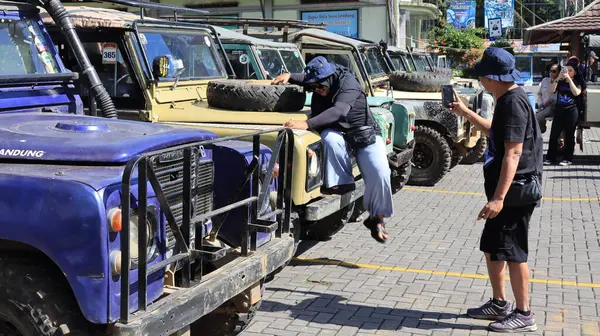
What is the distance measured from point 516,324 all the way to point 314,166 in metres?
1.77

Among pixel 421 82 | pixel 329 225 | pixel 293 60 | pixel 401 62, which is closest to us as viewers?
pixel 329 225

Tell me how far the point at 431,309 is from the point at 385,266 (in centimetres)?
115

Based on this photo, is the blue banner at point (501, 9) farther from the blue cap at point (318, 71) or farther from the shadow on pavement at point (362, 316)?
the shadow on pavement at point (362, 316)

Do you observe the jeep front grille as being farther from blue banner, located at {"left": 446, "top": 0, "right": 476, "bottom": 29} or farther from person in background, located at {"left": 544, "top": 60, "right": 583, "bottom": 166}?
blue banner, located at {"left": 446, "top": 0, "right": 476, "bottom": 29}

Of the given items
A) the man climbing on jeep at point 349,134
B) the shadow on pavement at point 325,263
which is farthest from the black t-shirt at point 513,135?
the shadow on pavement at point 325,263

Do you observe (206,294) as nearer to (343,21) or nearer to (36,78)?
(36,78)

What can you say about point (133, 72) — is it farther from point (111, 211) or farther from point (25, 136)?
point (111, 211)

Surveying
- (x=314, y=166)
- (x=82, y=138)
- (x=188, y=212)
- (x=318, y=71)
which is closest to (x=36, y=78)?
(x=82, y=138)

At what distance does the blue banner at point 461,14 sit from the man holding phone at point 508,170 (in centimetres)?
2815

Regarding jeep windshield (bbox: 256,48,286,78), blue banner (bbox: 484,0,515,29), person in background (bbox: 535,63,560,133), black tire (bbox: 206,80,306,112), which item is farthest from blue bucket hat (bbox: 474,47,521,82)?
blue banner (bbox: 484,0,515,29)

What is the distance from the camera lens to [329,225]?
6887mm

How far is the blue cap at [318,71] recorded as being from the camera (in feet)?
19.6

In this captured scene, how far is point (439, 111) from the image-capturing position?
10344mm

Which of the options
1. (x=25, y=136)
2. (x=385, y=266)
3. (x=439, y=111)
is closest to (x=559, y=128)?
(x=439, y=111)
